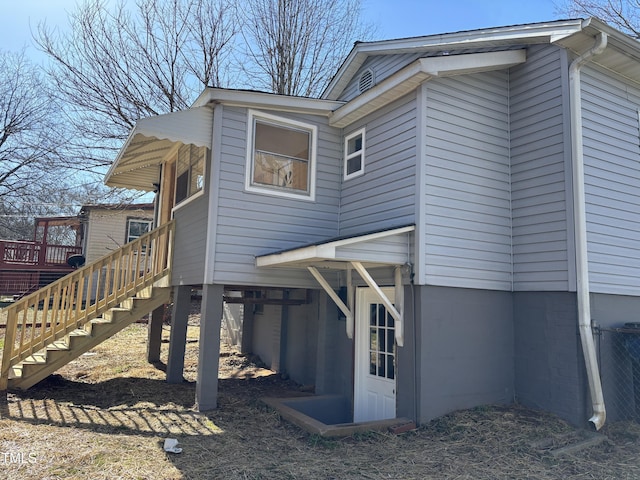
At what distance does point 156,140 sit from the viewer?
314 inches

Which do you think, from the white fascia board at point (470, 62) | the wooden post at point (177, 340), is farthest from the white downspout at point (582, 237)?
the wooden post at point (177, 340)

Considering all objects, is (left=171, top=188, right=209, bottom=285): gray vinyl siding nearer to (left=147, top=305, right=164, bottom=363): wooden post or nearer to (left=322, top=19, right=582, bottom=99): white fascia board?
(left=147, top=305, right=164, bottom=363): wooden post

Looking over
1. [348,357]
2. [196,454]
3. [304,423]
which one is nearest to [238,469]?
[196,454]

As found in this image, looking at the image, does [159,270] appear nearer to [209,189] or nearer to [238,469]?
[209,189]

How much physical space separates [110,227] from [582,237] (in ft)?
63.1

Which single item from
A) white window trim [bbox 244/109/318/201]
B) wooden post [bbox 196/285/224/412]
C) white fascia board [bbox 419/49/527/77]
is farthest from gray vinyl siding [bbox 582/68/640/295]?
wooden post [bbox 196/285/224/412]

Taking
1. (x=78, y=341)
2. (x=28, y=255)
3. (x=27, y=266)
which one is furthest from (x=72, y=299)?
(x=28, y=255)

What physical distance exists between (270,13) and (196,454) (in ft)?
50.5

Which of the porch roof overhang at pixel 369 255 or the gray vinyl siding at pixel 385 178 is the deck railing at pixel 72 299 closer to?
the porch roof overhang at pixel 369 255

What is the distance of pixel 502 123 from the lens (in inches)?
265

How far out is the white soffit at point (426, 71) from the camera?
5828 mm

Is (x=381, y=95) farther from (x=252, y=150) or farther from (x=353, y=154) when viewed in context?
(x=252, y=150)

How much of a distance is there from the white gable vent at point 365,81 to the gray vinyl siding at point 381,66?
0.08 meters

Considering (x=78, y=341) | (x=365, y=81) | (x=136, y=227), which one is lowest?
(x=78, y=341)
